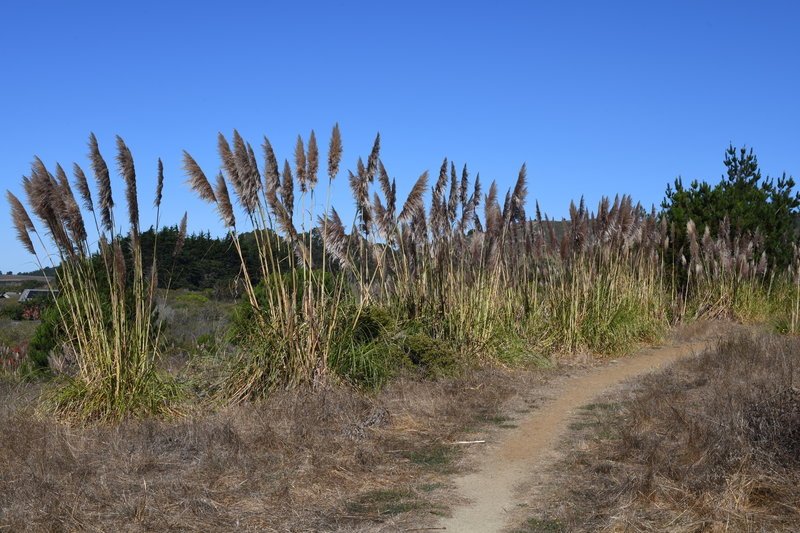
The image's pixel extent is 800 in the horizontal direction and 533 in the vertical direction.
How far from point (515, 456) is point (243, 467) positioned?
2.27 metres

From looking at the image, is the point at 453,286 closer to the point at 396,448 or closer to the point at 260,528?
the point at 396,448

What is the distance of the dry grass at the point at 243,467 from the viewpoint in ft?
14.6

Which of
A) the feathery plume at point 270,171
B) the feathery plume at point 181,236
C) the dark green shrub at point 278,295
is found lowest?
the dark green shrub at point 278,295

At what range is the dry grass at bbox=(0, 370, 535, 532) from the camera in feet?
14.6

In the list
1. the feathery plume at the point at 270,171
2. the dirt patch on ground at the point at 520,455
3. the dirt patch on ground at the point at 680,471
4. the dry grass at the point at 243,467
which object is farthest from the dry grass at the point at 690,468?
the feathery plume at the point at 270,171

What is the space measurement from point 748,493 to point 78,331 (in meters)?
5.70

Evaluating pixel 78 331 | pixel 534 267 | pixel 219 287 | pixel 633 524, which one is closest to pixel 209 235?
pixel 219 287

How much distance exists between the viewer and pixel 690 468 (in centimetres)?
476

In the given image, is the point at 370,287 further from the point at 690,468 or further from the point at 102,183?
the point at 690,468

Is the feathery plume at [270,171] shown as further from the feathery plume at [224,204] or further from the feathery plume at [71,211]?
Result: the feathery plume at [71,211]

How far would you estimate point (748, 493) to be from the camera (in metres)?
4.25

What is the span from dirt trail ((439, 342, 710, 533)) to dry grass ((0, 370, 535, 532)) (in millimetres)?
252

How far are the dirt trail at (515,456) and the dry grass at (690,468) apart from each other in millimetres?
278

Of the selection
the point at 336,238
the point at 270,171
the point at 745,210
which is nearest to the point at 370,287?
the point at 336,238
